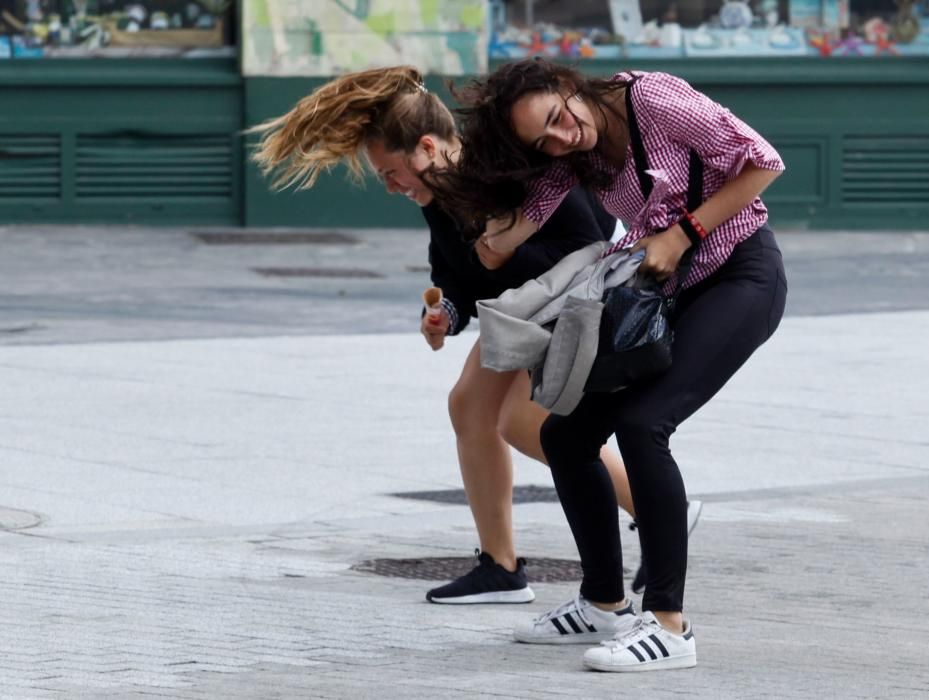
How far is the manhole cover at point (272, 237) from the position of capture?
56.6 ft

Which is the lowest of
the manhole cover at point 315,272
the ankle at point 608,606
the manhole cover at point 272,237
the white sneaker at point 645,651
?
the manhole cover at point 272,237

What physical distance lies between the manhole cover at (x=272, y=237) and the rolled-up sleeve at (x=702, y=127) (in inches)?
493

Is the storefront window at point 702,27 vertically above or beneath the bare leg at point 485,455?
beneath

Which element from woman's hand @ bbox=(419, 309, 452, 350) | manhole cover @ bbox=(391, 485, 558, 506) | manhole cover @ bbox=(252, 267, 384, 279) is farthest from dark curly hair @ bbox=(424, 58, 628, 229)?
manhole cover @ bbox=(252, 267, 384, 279)

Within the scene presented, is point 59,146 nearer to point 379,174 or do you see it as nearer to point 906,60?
point 906,60

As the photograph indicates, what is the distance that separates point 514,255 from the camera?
5316mm

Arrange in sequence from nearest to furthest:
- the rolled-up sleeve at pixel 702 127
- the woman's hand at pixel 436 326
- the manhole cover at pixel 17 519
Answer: the rolled-up sleeve at pixel 702 127 < the woman's hand at pixel 436 326 < the manhole cover at pixel 17 519

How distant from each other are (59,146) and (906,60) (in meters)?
7.50

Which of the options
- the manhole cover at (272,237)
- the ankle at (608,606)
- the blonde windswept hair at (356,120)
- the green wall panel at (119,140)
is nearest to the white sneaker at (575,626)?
the ankle at (608,606)

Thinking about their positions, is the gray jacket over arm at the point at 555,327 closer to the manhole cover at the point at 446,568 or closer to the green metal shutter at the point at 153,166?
the manhole cover at the point at 446,568

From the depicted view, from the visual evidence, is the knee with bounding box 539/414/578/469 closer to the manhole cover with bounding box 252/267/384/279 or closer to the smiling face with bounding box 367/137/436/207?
the smiling face with bounding box 367/137/436/207

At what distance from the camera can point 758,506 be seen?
736 cm

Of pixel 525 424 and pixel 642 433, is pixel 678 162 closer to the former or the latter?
pixel 642 433

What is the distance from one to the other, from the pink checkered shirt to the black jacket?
0.34 metres
